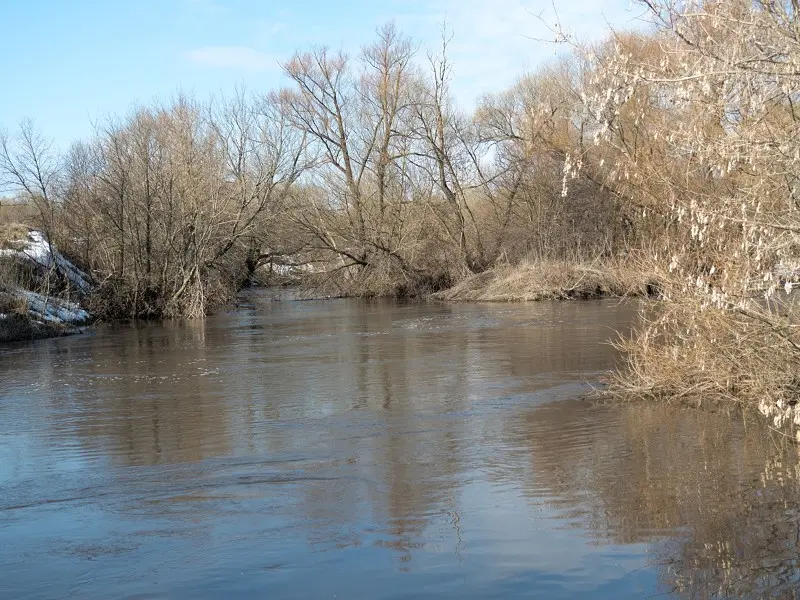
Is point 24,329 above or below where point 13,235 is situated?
below

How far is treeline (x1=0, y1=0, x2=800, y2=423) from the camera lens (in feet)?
25.6

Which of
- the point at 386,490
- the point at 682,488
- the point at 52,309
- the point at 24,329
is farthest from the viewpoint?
the point at 52,309

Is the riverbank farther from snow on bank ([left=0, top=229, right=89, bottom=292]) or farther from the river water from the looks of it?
the river water

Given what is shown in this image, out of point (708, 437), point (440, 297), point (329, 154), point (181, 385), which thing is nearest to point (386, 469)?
point (708, 437)

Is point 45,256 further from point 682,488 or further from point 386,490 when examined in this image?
point 682,488

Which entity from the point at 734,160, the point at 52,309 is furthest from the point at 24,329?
the point at 734,160

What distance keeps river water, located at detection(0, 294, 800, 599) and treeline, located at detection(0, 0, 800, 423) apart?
5.64 ft

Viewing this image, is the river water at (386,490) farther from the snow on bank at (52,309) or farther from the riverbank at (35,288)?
the snow on bank at (52,309)

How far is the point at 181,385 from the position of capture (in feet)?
51.9

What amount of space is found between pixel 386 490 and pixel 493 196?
35904 millimetres

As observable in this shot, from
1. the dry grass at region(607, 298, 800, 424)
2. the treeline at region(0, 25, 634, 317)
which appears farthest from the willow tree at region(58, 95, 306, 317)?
the dry grass at region(607, 298, 800, 424)

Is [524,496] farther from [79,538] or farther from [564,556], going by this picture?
[79,538]

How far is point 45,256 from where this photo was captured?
100 ft

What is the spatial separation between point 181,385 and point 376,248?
26.7 m
